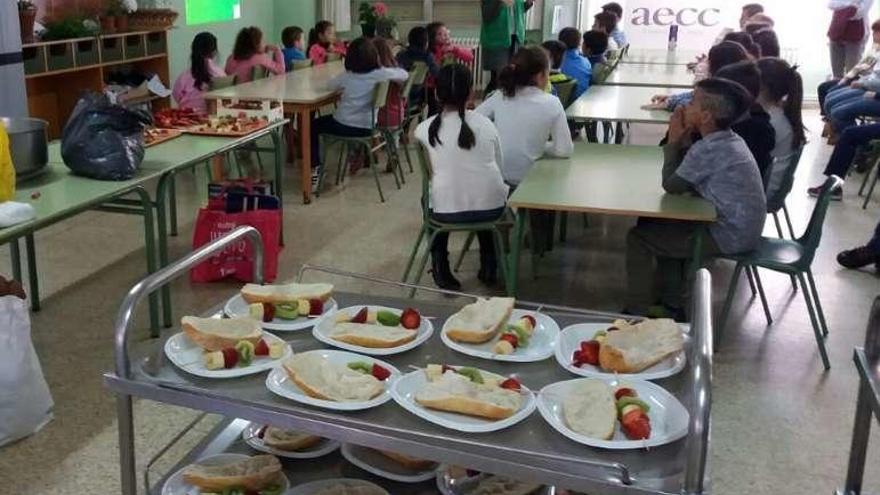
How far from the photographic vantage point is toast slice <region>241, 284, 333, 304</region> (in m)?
1.76

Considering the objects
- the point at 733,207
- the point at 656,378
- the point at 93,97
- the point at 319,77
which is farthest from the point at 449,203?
the point at 319,77

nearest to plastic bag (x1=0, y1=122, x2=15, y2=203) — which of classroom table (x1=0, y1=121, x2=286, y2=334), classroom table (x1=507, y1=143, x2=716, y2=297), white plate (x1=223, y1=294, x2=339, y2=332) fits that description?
classroom table (x1=0, y1=121, x2=286, y2=334)

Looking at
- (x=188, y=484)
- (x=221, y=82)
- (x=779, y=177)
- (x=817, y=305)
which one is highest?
(x=221, y=82)

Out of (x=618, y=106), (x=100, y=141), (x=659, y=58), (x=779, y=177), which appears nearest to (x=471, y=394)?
(x=100, y=141)

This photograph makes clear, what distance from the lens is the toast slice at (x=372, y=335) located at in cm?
163

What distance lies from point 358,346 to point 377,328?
2.9 inches

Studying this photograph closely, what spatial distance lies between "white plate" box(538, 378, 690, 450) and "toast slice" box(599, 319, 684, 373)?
0.05 m

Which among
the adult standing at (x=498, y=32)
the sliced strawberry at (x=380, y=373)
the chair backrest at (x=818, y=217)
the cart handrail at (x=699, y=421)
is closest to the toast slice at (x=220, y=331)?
the sliced strawberry at (x=380, y=373)

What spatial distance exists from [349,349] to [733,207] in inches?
74.6

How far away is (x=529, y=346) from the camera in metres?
1.66

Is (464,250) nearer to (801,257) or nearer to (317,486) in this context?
(801,257)

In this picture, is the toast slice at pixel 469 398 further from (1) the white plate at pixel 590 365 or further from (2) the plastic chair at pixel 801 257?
(2) the plastic chair at pixel 801 257

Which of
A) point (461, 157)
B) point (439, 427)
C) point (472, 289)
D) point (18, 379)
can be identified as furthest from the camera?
point (472, 289)

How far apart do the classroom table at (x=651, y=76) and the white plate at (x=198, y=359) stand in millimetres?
4594
